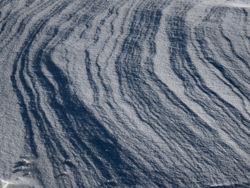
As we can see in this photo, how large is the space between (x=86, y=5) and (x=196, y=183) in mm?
1052

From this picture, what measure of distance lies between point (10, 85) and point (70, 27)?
43cm

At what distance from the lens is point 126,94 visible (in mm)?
942

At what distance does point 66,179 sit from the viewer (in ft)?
2.32

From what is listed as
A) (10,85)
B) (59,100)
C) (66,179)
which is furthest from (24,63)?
(66,179)

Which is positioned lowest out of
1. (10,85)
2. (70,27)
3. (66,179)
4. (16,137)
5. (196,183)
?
(196,183)

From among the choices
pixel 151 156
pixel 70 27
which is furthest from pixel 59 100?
pixel 70 27

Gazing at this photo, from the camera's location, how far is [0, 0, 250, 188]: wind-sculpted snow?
2.39 ft

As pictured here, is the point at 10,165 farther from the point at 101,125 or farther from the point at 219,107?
the point at 219,107

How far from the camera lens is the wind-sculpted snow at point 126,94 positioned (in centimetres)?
73

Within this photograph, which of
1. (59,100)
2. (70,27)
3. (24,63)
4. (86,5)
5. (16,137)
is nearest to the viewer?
(16,137)

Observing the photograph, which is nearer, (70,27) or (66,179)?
(66,179)

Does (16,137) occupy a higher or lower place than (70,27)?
lower

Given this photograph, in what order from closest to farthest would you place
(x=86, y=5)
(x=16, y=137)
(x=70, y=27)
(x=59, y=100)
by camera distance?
1. (x=16, y=137)
2. (x=59, y=100)
3. (x=70, y=27)
4. (x=86, y=5)

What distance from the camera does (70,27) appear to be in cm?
127
